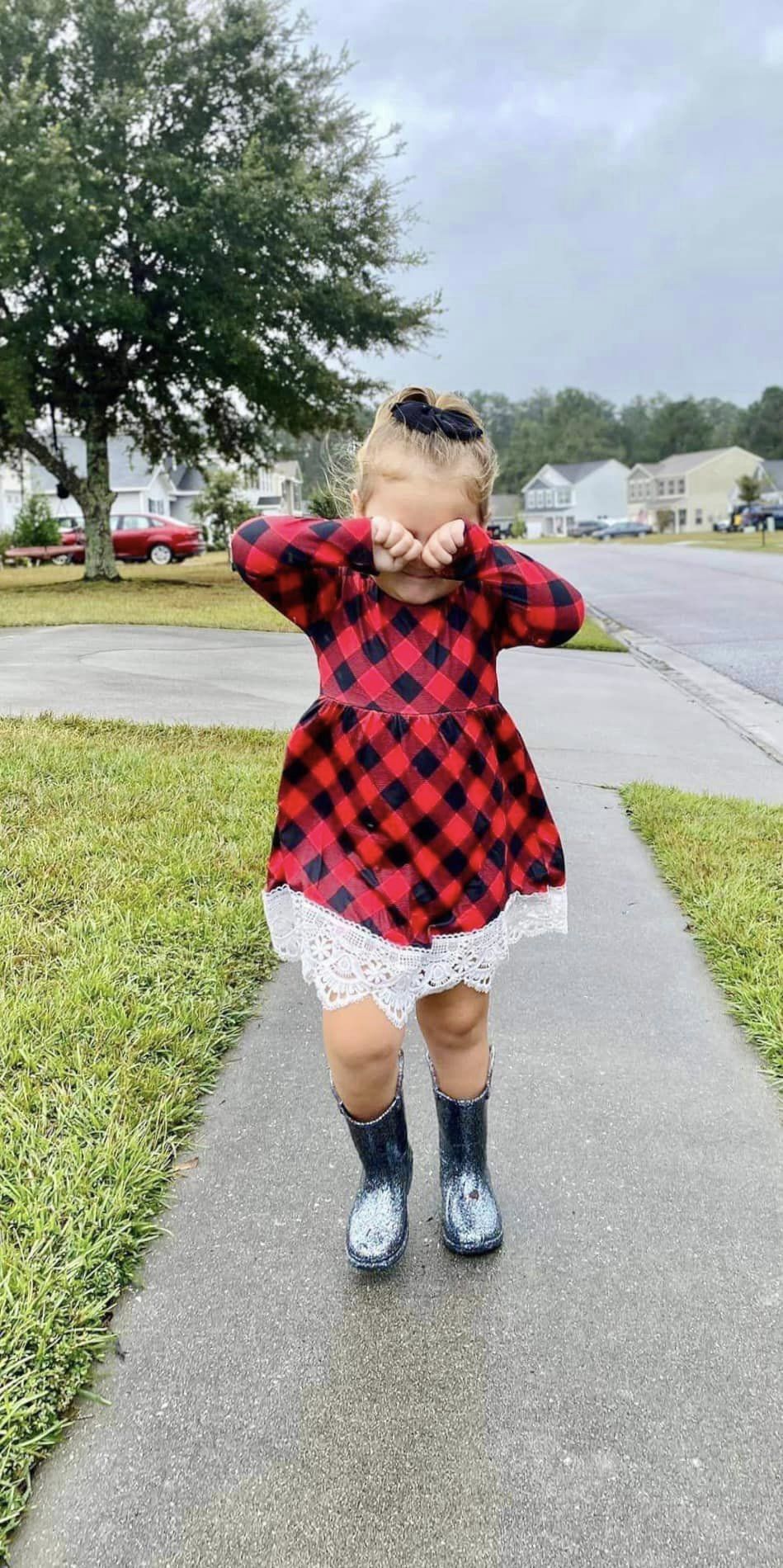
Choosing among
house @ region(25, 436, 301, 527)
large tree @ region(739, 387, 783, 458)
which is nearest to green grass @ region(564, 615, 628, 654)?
house @ region(25, 436, 301, 527)

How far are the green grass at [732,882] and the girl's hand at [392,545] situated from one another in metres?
1.73

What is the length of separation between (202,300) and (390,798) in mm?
17449

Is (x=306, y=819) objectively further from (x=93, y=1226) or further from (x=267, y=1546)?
(x=267, y=1546)

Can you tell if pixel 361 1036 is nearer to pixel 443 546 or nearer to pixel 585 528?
pixel 443 546

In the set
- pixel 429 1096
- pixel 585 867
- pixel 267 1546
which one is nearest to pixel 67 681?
pixel 585 867

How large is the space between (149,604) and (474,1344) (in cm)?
1367

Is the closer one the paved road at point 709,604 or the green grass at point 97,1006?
the green grass at point 97,1006

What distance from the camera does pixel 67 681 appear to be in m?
7.44

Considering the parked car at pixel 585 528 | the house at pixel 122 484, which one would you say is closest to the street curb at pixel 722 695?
the house at pixel 122 484

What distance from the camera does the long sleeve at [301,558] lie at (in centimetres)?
168

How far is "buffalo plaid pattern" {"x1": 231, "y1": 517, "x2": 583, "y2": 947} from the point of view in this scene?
67.6 inches

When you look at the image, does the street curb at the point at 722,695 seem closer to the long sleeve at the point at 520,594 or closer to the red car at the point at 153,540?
the long sleeve at the point at 520,594

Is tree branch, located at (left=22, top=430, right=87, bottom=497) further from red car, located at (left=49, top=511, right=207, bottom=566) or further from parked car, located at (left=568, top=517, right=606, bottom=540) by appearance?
parked car, located at (left=568, top=517, right=606, bottom=540)

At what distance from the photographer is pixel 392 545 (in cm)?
162
